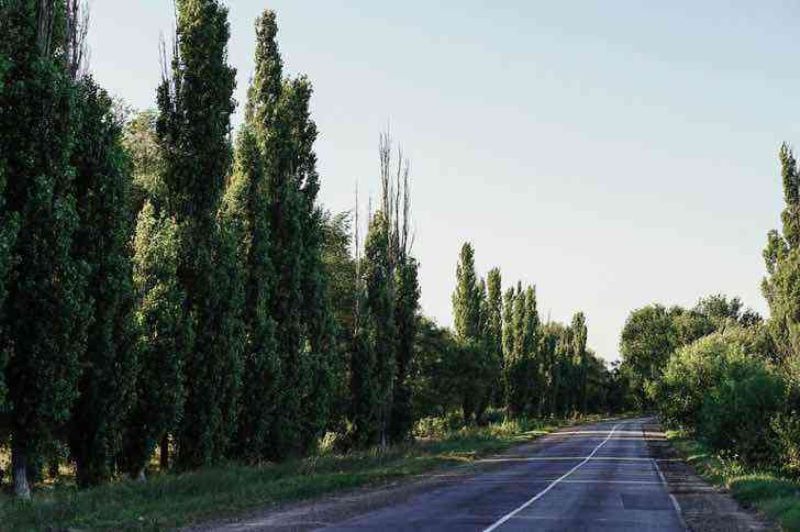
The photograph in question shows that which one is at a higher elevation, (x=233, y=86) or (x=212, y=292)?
(x=233, y=86)

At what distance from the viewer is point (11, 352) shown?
1673cm

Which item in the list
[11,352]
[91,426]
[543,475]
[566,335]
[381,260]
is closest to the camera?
[11,352]

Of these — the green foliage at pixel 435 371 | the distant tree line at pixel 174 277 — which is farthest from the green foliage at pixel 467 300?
the distant tree line at pixel 174 277

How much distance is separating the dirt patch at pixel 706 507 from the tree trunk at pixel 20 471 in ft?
46.9

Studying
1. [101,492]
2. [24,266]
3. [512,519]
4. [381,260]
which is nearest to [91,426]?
[101,492]

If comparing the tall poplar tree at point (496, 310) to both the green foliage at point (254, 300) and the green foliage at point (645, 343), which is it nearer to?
the green foliage at point (645, 343)

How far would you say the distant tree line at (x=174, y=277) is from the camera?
17172 mm

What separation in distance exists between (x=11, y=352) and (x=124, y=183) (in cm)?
555

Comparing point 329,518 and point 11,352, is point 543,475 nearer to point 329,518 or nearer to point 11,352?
point 329,518

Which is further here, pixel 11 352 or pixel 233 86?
pixel 233 86

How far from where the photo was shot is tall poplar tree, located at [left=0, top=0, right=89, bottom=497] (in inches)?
664

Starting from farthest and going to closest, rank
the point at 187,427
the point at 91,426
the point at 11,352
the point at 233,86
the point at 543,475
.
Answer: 1. the point at 543,475
2. the point at 233,86
3. the point at 187,427
4. the point at 91,426
5. the point at 11,352

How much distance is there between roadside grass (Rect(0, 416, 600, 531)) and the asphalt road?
2.95m

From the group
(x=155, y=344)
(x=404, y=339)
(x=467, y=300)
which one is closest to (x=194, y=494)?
(x=155, y=344)
